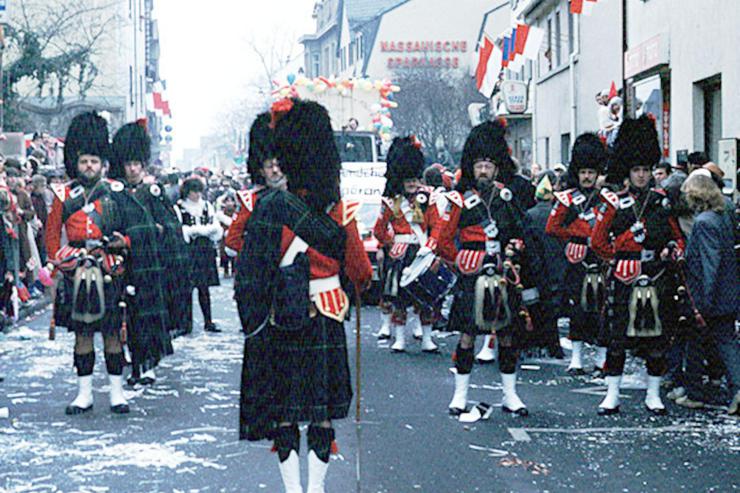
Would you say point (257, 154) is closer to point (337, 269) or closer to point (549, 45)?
point (337, 269)

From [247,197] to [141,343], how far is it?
2.04 meters

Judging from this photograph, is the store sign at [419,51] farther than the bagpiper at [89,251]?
Yes

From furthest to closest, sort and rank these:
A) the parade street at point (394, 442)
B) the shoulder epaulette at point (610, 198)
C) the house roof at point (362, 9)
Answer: the house roof at point (362, 9), the shoulder epaulette at point (610, 198), the parade street at point (394, 442)

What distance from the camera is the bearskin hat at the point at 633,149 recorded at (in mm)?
9352

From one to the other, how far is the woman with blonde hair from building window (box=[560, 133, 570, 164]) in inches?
969

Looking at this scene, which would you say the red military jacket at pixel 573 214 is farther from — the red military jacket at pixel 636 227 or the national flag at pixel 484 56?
the national flag at pixel 484 56

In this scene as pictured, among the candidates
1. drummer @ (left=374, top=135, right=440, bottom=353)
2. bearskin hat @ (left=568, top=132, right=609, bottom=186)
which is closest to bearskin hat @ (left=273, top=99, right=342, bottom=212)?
bearskin hat @ (left=568, top=132, right=609, bottom=186)

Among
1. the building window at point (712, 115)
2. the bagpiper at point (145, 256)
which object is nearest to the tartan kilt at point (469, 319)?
the bagpiper at point (145, 256)

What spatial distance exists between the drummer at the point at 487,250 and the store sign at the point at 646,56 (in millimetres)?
12327

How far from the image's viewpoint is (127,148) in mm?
9938

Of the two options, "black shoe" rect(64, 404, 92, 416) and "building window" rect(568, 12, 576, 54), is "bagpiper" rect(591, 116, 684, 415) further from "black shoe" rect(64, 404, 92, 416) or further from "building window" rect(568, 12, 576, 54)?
"building window" rect(568, 12, 576, 54)

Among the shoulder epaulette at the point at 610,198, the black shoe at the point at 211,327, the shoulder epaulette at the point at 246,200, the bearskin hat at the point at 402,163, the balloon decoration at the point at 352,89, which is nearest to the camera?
the shoulder epaulette at the point at 246,200

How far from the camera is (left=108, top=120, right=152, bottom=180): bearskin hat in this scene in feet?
32.4

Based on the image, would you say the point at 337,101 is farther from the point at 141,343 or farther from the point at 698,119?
the point at 141,343
